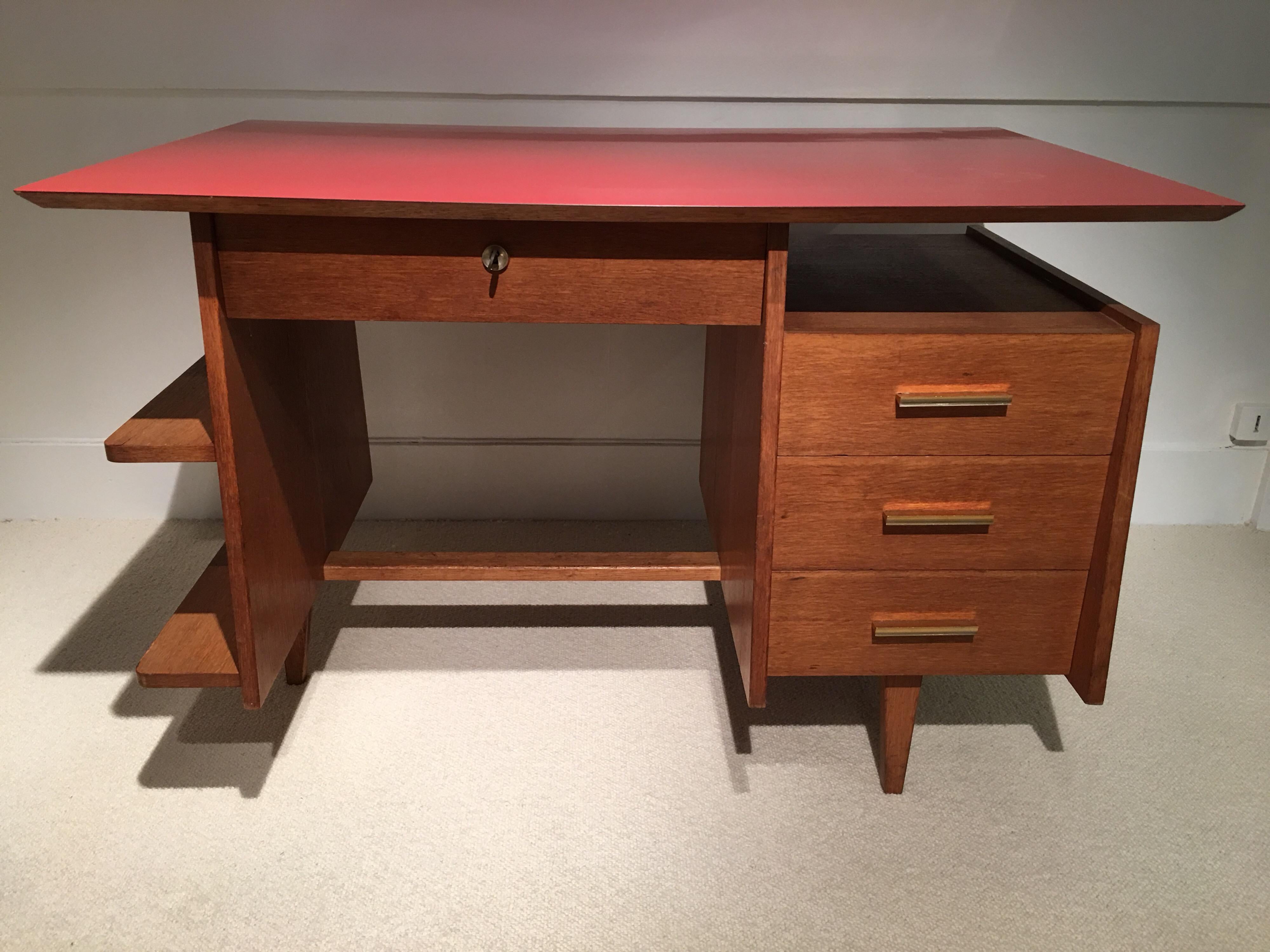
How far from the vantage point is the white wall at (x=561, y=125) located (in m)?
2.04

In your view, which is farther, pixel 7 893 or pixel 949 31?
pixel 949 31

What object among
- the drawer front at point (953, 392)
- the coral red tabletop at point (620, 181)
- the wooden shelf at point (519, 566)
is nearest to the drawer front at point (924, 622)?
the drawer front at point (953, 392)

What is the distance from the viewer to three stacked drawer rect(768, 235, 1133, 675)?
1.34 metres

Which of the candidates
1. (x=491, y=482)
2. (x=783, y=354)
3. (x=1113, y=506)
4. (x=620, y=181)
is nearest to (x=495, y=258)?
(x=620, y=181)

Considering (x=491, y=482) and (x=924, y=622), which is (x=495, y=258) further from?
(x=491, y=482)

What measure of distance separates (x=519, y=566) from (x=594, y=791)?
1.27 feet

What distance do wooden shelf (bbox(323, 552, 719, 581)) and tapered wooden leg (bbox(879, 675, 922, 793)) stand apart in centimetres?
36

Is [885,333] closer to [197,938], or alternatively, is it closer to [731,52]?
[731,52]

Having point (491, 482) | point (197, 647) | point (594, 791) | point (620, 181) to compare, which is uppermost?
point (620, 181)

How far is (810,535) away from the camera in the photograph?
1430 millimetres

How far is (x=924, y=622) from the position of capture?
1.48 m

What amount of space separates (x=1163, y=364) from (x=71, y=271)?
2396mm

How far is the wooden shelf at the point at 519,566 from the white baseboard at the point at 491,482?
0.62 meters

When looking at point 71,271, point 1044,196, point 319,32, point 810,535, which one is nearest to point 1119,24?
point 1044,196
